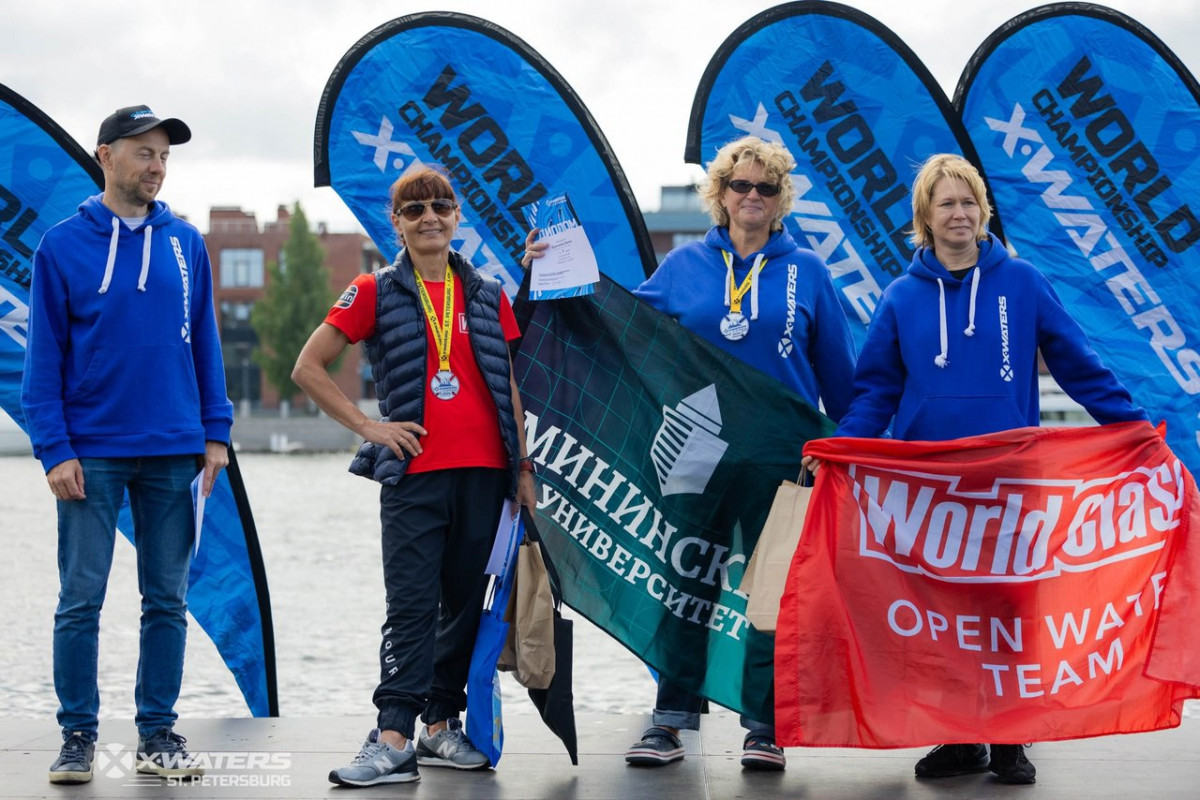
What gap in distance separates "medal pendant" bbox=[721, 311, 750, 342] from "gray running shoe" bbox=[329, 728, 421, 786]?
5.26 feet

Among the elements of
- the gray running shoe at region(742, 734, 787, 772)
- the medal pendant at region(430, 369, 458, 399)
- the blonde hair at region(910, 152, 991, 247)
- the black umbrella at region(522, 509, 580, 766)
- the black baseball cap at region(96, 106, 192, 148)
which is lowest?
the gray running shoe at region(742, 734, 787, 772)

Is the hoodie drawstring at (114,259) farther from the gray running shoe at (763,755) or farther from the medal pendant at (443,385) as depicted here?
the gray running shoe at (763,755)

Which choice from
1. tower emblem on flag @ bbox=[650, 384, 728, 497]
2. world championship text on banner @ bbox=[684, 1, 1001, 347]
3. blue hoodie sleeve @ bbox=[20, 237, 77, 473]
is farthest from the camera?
world championship text on banner @ bbox=[684, 1, 1001, 347]

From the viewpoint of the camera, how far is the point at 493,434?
394cm

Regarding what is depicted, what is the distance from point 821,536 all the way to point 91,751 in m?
2.21

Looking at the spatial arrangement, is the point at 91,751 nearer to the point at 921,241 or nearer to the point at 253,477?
the point at 921,241

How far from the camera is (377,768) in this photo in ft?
12.4

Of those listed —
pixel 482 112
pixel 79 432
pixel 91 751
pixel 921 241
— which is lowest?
pixel 91 751

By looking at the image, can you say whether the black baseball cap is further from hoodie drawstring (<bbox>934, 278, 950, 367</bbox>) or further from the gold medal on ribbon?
hoodie drawstring (<bbox>934, 278, 950, 367</bbox>)

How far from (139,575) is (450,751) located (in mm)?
1057

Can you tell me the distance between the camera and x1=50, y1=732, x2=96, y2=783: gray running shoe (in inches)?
150

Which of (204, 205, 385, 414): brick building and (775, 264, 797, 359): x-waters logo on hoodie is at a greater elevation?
(204, 205, 385, 414): brick building

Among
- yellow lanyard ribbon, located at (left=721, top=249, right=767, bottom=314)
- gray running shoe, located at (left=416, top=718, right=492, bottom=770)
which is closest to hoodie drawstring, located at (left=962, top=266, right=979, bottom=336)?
yellow lanyard ribbon, located at (left=721, top=249, right=767, bottom=314)

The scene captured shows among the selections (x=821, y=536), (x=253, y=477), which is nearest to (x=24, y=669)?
(x=821, y=536)
